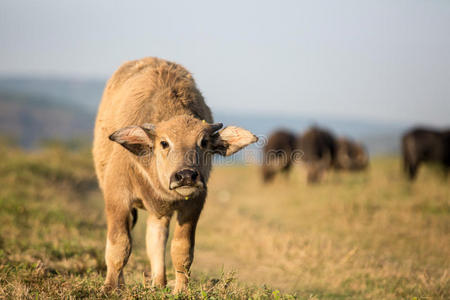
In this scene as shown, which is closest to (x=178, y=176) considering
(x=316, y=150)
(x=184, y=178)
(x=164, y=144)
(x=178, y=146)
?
(x=184, y=178)

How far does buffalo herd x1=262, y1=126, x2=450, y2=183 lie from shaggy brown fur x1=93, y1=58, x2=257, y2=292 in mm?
11105

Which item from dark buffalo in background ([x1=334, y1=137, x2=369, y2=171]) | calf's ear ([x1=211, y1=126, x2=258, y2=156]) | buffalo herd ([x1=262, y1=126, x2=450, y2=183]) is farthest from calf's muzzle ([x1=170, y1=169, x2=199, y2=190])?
dark buffalo in background ([x1=334, y1=137, x2=369, y2=171])

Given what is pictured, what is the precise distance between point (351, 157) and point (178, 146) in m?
17.1

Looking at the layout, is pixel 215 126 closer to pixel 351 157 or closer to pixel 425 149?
pixel 425 149

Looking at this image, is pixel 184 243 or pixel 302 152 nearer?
pixel 184 243

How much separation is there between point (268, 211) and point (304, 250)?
492cm

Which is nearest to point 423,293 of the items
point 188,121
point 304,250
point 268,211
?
point 304,250

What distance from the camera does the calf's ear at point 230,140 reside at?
392cm

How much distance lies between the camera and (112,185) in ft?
13.1

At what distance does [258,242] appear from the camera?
7047mm

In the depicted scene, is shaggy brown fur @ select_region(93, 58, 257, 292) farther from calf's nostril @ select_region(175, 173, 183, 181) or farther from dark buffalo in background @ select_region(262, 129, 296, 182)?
dark buffalo in background @ select_region(262, 129, 296, 182)

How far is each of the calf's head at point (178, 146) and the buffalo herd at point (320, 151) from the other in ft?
37.1

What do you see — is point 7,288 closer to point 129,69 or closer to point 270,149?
point 129,69

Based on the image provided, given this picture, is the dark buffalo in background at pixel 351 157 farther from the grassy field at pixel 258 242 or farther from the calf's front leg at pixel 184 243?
the calf's front leg at pixel 184 243
